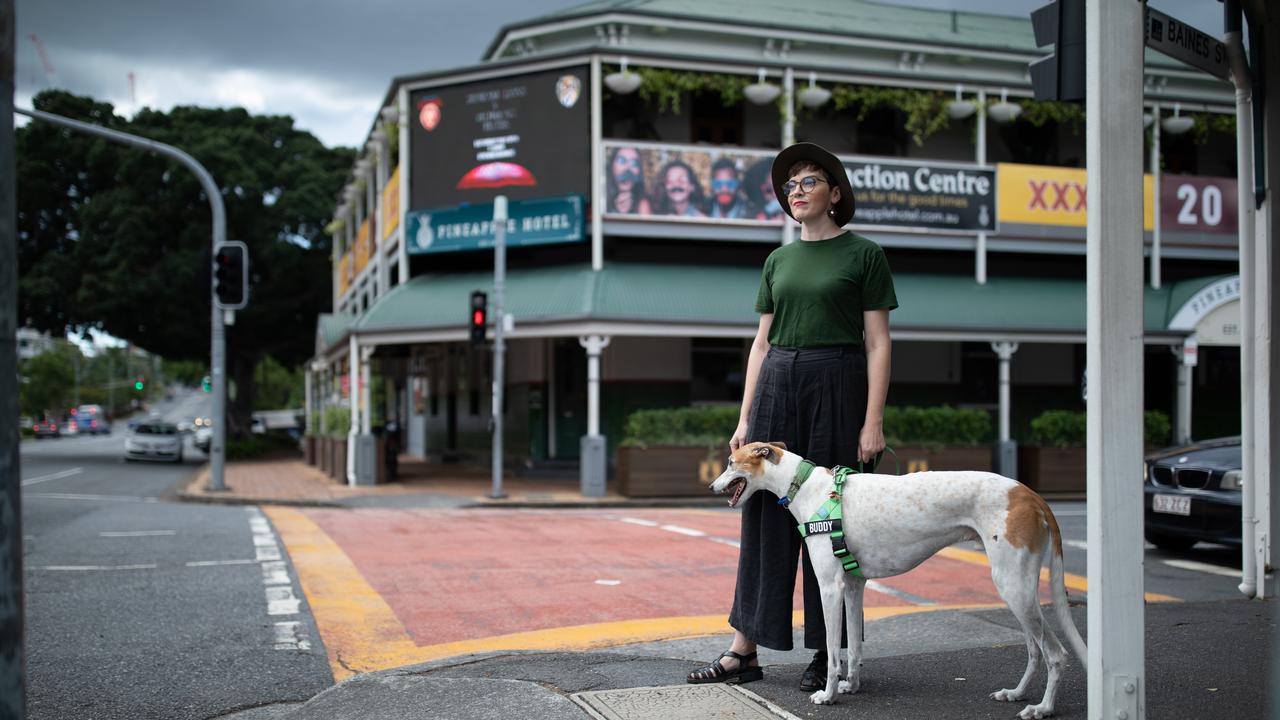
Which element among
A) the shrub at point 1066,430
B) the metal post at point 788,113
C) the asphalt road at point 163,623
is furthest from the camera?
the metal post at point 788,113

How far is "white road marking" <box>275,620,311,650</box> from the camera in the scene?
19.0ft

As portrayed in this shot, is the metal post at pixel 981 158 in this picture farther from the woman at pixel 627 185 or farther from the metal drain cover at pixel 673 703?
the metal drain cover at pixel 673 703

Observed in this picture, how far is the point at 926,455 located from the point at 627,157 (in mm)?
7478

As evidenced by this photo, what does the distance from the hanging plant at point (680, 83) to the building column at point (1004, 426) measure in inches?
264

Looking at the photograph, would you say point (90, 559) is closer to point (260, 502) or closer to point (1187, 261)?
point (260, 502)

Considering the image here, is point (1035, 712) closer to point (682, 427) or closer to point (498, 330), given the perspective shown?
point (498, 330)

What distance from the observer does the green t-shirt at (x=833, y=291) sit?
4.41 metres

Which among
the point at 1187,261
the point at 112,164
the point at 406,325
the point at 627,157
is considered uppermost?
the point at 112,164

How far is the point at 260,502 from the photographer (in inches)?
669

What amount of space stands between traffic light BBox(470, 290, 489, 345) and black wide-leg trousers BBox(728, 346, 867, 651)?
1309cm

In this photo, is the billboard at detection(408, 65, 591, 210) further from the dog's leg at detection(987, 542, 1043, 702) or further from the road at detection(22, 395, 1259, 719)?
the dog's leg at detection(987, 542, 1043, 702)

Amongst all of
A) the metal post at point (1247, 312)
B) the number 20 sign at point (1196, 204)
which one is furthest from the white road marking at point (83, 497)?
the number 20 sign at point (1196, 204)

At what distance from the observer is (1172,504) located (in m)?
9.23

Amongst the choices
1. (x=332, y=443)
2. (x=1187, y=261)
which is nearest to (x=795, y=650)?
(x=332, y=443)
